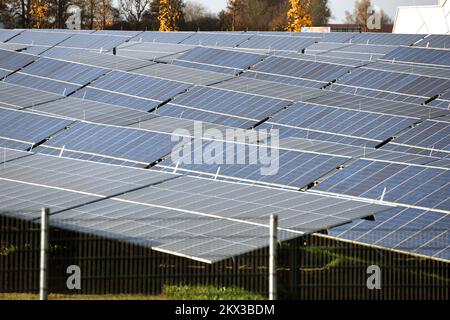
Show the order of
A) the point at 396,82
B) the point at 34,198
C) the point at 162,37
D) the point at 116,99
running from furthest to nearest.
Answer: the point at 162,37 < the point at 396,82 < the point at 116,99 < the point at 34,198

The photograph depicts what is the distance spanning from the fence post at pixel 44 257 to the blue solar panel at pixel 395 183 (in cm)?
1081

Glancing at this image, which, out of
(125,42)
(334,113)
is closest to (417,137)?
(334,113)

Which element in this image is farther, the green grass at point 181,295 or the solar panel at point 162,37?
the solar panel at point 162,37

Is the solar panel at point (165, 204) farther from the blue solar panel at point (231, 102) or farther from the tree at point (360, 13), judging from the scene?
the tree at point (360, 13)

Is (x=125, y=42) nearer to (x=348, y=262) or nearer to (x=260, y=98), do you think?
(x=260, y=98)

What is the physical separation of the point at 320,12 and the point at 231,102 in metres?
135

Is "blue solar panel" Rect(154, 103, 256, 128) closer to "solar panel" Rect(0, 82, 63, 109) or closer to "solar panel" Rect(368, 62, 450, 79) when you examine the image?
"solar panel" Rect(0, 82, 63, 109)

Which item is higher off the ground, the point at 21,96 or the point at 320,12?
the point at 21,96

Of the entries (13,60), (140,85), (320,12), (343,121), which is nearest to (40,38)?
(13,60)

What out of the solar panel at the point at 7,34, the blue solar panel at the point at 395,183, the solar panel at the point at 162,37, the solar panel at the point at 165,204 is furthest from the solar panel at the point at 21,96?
the solar panel at the point at 7,34

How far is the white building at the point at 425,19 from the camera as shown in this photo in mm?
71938

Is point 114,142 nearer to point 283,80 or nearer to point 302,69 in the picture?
point 283,80

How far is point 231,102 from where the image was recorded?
128 ft
